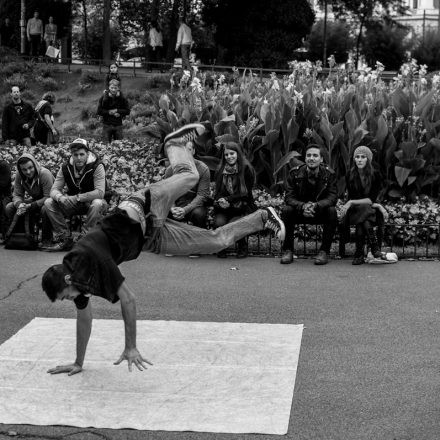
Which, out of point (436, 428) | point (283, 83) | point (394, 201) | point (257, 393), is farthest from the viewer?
point (283, 83)

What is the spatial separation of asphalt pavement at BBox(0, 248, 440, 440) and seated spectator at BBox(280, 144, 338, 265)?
0.27 m

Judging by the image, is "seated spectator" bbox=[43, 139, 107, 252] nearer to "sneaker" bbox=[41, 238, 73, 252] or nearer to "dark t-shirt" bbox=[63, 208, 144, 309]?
"sneaker" bbox=[41, 238, 73, 252]

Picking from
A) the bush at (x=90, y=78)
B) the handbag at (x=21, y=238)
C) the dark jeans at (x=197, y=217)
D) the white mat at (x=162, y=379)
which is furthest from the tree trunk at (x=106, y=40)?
the white mat at (x=162, y=379)

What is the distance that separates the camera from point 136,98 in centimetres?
2480

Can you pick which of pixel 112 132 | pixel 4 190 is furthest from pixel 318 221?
pixel 112 132

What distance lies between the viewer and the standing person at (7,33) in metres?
36.1

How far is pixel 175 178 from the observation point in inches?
314

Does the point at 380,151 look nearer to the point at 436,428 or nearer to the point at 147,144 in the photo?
the point at 147,144

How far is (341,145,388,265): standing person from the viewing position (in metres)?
11.2

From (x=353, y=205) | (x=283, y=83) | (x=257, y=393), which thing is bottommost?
(x=257, y=393)

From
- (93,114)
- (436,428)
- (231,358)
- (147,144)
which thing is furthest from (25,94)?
(436,428)

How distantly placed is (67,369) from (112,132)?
10.9 metres

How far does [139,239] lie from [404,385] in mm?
2065

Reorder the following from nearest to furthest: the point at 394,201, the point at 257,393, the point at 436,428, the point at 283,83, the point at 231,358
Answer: the point at 436,428, the point at 257,393, the point at 231,358, the point at 394,201, the point at 283,83
